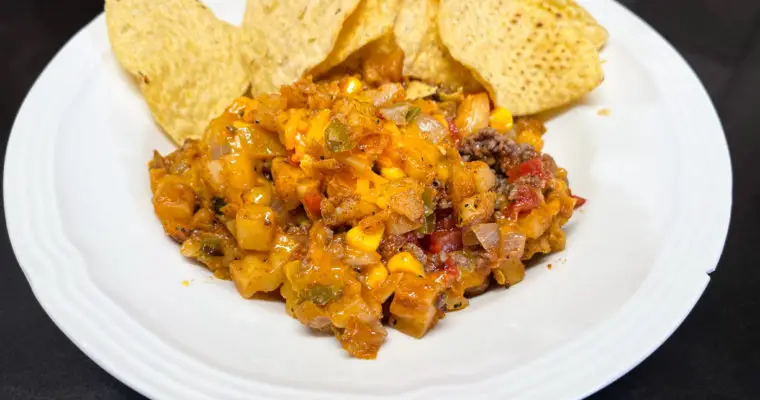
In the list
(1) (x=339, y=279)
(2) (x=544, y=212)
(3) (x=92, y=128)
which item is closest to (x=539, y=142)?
(2) (x=544, y=212)

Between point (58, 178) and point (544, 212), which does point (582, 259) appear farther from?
point (58, 178)

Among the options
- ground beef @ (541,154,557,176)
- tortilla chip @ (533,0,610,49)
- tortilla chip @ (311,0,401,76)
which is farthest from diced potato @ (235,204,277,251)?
tortilla chip @ (533,0,610,49)

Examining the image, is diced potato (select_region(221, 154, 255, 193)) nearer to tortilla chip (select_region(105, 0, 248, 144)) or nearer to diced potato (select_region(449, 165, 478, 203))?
tortilla chip (select_region(105, 0, 248, 144))

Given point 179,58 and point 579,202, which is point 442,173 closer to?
point 579,202

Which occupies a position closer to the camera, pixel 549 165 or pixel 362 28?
pixel 549 165

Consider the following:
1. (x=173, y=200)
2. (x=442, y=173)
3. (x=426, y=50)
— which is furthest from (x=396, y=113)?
(x=173, y=200)

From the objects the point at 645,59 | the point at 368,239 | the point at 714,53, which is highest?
the point at 645,59

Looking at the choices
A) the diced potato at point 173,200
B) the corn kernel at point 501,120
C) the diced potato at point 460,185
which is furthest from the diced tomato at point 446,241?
the diced potato at point 173,200
